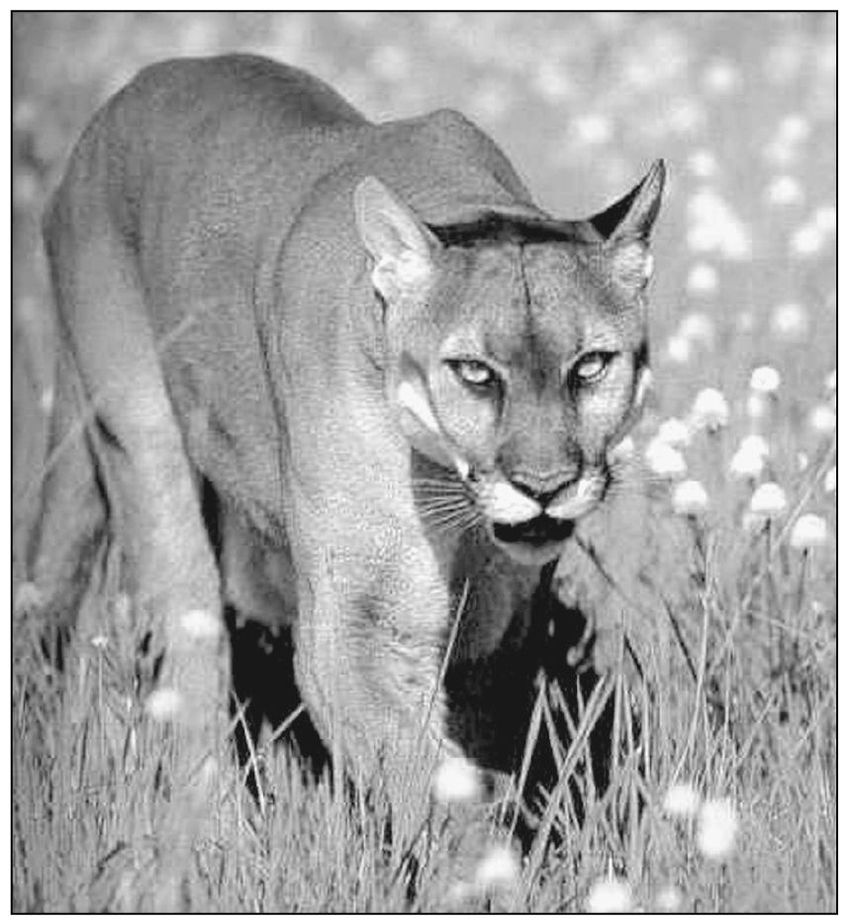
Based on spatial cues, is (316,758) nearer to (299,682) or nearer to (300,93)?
(299,682)

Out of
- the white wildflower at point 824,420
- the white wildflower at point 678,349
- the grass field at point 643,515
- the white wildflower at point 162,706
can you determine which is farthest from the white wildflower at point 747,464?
the white wildflower at point 162,706

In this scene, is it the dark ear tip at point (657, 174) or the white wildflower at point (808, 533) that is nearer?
the dark ear tip at point (657, 174)

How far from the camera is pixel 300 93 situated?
200 inches

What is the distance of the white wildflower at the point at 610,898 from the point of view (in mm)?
3941

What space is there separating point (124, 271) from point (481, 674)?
126 centimetres

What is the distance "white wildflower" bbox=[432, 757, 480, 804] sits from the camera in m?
3.98

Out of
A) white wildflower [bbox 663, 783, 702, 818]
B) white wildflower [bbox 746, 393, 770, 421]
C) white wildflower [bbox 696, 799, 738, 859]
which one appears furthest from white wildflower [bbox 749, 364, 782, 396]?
white wildflower [bbox 696, 799, 738, 859]

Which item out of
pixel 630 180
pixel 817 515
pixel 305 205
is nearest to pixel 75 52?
pixel 305 205

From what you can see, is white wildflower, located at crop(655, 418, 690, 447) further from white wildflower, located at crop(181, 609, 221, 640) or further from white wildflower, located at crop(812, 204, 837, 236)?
white wildflower, located at crop(812, 204, 837, 236)

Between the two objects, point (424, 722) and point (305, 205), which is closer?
point (424, 722)

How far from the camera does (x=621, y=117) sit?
606cm

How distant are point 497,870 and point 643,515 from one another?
165 cm

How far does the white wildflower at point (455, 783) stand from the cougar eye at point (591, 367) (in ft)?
2.25

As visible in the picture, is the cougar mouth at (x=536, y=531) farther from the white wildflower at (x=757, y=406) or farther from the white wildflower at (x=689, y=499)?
the white wildflower at (x=757, y=406)
